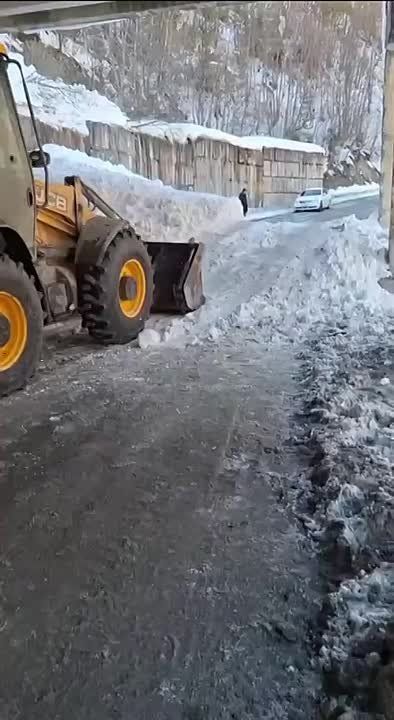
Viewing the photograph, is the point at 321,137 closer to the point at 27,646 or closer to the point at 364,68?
the point at 364,68

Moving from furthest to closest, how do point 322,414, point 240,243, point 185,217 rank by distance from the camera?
point 185,217
point 240,243
point 322,414

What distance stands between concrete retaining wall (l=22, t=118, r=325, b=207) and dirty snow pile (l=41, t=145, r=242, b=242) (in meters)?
1.40

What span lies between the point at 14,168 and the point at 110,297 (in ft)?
5.18

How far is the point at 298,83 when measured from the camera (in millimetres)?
20125

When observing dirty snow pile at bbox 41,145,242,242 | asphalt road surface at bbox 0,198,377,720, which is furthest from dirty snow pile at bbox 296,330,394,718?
dirty snow pile at bbox 41,145,242,242

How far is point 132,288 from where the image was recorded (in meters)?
7.45

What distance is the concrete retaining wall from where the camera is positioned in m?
20.3

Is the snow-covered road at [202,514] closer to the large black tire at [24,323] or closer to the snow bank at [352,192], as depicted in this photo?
the large black tire at [24,323]

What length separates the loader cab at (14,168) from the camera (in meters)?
5.84

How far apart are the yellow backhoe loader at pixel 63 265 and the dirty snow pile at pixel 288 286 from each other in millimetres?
572

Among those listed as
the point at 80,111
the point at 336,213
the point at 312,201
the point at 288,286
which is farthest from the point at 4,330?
the point at 312,201

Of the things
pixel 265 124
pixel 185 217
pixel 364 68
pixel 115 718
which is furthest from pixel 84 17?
pixel 265 124

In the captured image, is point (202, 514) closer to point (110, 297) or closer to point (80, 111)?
point (110, 297)

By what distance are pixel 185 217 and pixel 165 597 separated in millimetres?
13097
